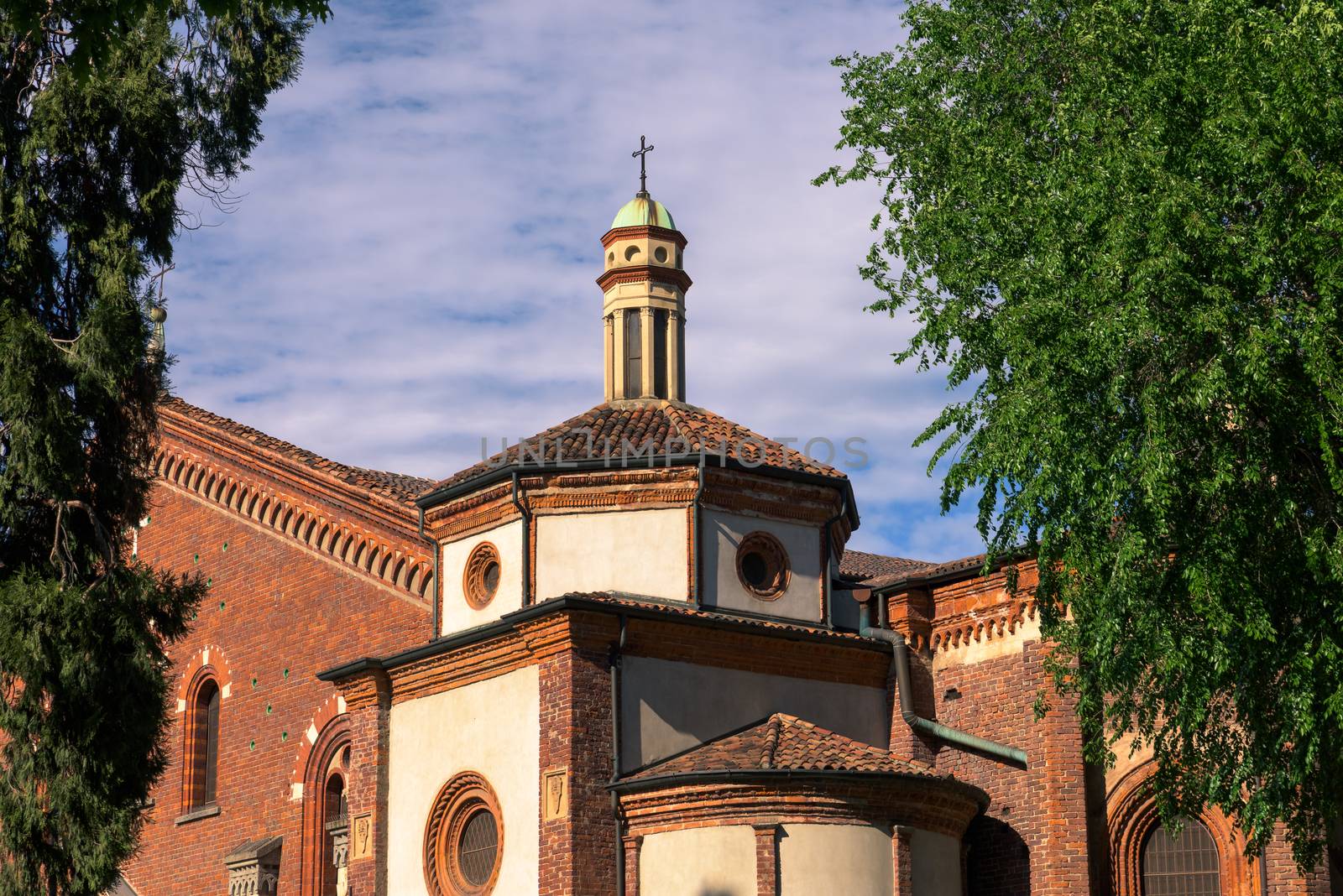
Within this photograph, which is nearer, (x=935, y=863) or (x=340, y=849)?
(x=935, y=863)

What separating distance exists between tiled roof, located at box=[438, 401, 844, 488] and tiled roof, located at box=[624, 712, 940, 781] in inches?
138

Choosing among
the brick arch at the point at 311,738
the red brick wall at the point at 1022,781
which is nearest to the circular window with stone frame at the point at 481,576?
the brick arch at the point at 311,738

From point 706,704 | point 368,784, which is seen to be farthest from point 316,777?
point 706,704

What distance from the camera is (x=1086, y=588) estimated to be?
15484 millimetres

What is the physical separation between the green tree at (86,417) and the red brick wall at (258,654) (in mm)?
7244

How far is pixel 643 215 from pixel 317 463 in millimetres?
6290

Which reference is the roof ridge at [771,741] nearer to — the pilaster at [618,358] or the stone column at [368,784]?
the stone column at [368,784]

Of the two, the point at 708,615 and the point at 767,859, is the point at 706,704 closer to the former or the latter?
the point at 708,615

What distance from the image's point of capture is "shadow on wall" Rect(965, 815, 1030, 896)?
20625mm

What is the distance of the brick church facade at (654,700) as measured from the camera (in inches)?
749

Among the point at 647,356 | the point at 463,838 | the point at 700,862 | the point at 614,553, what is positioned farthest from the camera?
the point at 647,356

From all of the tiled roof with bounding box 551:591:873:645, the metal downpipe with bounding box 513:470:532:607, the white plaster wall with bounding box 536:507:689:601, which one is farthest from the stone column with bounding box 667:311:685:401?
the tiled roof with bounding box 551:591:873:645

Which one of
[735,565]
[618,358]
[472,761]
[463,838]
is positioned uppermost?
[618,358]

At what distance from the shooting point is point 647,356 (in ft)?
78.1
